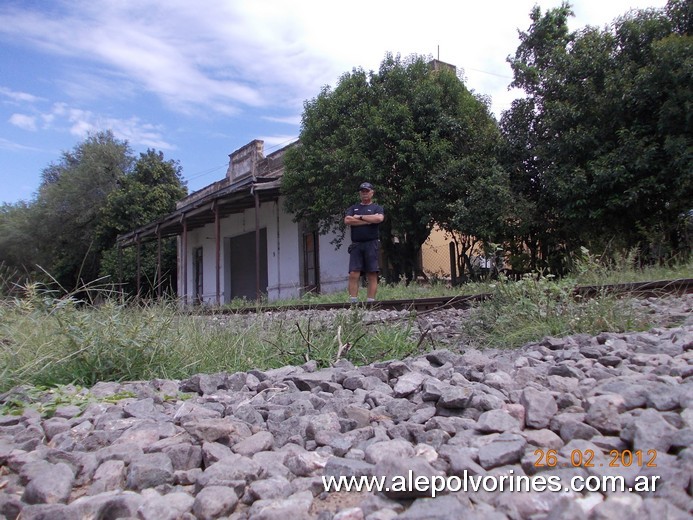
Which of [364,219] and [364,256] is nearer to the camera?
[364,219]

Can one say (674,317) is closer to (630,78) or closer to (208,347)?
(208,347)

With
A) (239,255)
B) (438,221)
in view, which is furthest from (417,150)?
(239,255)

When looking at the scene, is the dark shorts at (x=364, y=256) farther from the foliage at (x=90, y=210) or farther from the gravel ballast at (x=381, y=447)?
the foliage at (x=90, y=210)

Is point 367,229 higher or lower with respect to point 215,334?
higher

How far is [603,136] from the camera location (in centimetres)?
1207

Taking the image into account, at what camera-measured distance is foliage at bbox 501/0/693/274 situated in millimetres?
10867

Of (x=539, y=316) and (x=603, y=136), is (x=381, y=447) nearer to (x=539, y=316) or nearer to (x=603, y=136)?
(x=539, y=316)

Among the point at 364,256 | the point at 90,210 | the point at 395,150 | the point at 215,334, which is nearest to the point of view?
the point at 215,334

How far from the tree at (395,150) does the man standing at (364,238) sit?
536 cm

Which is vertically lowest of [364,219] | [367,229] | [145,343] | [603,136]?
[145,343]

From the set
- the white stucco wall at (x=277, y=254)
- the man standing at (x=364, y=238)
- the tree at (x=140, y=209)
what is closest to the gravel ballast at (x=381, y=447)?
the man standing at (x=364, y=238)

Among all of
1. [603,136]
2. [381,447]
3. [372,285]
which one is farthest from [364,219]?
[603,136]

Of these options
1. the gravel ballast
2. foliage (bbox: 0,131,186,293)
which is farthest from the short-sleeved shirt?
foliage (bbox: 0,131,186,293)

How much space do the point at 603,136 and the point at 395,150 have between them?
174 inches
